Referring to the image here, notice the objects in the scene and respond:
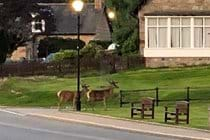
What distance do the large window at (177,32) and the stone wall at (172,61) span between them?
3.26 ft

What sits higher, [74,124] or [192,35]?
[192,35]

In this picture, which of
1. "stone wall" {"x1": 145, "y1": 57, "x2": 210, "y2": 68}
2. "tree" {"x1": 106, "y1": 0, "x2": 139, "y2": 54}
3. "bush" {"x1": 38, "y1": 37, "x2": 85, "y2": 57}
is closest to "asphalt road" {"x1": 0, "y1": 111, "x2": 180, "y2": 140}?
"stone wall" {"x1": 145, "y1": 57, "x2": 210, "y2": 68}

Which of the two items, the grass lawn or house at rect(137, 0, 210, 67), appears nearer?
the grass lawn

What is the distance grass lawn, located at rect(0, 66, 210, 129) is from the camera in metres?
40.9

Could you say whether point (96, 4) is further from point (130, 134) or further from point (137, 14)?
point (130, 134)

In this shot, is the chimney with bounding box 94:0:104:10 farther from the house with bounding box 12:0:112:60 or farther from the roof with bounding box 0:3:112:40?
the roof with bounding box 0:3:112:40

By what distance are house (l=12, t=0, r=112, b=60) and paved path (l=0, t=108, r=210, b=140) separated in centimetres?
5359

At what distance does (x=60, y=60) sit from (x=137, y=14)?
7667 millimetres

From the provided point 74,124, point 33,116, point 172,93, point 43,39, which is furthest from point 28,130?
Answer: point 43,39

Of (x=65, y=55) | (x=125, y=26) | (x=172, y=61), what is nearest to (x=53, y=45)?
(x=125, y=26)

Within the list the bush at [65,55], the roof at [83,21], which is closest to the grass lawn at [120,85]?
the bush at [65,55]

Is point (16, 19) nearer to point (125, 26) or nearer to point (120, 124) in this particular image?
point (125, 26)

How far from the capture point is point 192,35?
6028cm

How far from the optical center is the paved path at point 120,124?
26.2 meters
